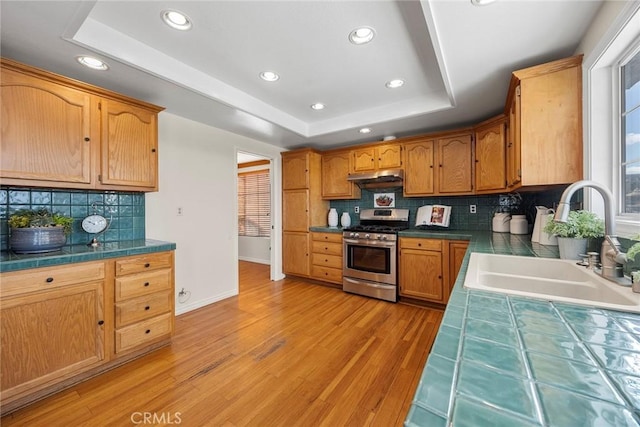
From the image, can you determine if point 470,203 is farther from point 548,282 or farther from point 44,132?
point 44,132

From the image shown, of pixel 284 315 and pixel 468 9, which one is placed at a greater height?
pixel 468 9

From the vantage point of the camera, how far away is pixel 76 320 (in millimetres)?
1688

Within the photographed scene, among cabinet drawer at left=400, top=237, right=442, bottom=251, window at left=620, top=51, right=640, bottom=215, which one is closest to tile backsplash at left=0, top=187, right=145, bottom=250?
cabinet drawer at left=400, top=237, right=442, bottom=251

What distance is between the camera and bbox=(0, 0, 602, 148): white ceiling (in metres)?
1.45

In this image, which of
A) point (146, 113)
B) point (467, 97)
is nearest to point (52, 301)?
point (146, 113)

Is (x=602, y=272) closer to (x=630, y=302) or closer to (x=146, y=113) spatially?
(x=630, y=302)

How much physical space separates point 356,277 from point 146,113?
2959 millimetres

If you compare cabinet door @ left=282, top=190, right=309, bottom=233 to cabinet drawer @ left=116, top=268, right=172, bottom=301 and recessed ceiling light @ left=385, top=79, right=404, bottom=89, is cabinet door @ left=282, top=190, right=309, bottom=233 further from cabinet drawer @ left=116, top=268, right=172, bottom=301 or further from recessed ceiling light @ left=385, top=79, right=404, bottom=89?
cabinet drawer @ left=116, top=268, right=172, bottom=301

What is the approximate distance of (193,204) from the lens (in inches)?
118

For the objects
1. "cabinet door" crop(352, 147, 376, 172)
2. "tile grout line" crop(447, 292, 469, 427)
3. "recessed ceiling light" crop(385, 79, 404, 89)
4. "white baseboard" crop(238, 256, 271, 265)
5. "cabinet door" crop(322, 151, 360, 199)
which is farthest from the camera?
"white baseboard" crop(238, 256, 271, 265)

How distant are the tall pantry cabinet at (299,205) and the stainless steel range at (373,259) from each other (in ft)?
2.35

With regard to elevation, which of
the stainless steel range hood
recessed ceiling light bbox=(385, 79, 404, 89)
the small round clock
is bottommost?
the small round clock

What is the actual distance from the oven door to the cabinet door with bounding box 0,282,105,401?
2.63 metres

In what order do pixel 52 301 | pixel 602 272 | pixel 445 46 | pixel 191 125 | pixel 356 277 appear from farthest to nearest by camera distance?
pixel 356 277, pixel 191 125, pixel 445 46, pixel 52 301, pixel 602 272
